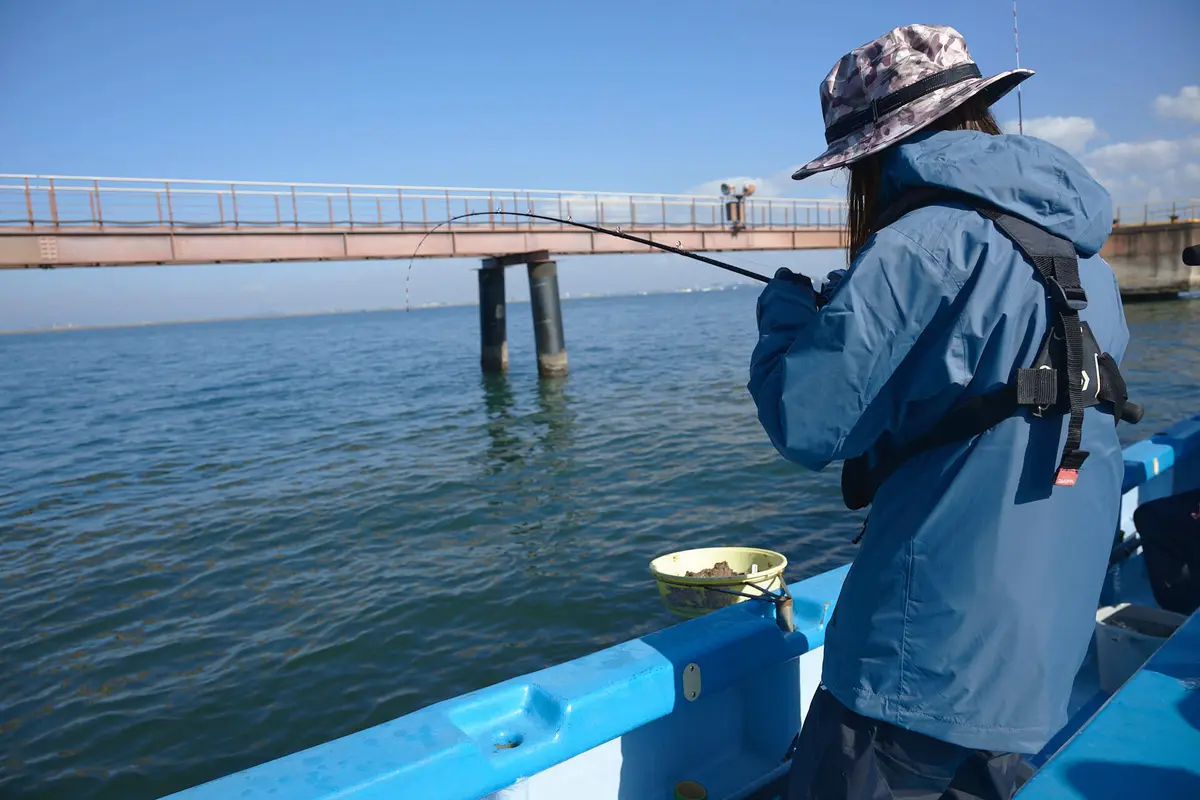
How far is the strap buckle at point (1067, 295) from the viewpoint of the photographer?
1496 mm

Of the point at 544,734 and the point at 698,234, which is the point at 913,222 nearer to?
the point at 544,734

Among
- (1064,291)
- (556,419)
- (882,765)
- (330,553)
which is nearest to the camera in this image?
(1064,291)

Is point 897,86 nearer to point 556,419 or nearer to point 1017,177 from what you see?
point 1017,177

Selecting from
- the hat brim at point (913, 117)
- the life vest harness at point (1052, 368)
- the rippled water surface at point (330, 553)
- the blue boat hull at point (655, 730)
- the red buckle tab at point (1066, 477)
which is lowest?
the rippled water surface at point (330, 553)

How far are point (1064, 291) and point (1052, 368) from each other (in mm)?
146

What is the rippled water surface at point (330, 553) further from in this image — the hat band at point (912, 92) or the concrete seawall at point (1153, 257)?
the concrete seawall at point (1153, 257)

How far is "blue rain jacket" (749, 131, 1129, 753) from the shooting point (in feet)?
4.92

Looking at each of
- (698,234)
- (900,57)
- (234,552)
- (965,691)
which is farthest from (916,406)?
(698,234)

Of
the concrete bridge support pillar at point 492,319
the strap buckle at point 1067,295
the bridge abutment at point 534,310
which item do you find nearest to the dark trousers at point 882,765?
the strap buckle at point 1067,295

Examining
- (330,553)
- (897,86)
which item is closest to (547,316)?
(330,553)

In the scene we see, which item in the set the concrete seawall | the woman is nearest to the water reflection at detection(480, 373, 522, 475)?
the woman

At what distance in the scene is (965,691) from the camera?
1611mm

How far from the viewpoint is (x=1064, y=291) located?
1.50 m

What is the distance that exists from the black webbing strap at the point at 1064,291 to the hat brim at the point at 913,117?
0.25m
